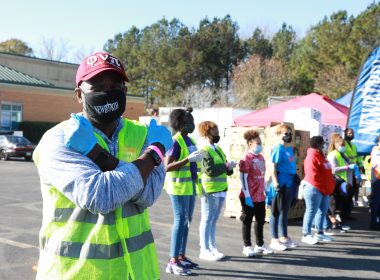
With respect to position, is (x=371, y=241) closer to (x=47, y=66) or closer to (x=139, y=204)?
(x=139, y=204)

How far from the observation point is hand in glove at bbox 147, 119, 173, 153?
2.39 m

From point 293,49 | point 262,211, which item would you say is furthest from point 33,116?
point 262,211

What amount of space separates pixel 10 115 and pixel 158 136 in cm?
3875

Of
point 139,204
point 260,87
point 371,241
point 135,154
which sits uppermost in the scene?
point 260,87

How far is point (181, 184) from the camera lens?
20.4 ft

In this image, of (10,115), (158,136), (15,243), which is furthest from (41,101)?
(158,136)

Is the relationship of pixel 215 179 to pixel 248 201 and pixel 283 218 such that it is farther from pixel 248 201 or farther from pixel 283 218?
pixel 283 218

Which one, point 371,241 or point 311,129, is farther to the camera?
point 311,129

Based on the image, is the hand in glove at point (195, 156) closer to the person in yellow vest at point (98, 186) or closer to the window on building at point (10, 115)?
the person in yellow vest at point (98, 186)

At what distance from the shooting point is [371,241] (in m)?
8.59

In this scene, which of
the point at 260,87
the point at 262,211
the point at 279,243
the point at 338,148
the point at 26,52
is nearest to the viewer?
the point at 262,211

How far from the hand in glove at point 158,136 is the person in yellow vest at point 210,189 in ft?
14.7

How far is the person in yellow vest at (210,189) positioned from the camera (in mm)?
6895

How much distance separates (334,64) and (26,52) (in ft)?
152
